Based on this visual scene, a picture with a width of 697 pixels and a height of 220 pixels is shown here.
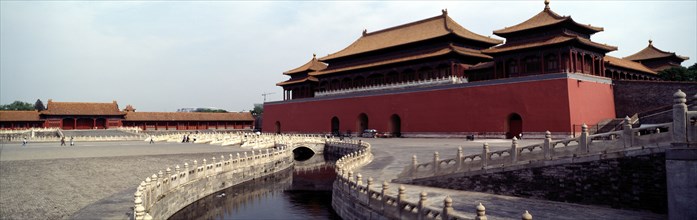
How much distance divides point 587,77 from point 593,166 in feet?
59.0

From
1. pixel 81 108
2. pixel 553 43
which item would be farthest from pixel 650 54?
pixel 81 108

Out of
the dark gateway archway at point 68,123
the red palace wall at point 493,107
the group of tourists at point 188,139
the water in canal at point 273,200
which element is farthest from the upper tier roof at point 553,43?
the dark gateway archway at point 68,123

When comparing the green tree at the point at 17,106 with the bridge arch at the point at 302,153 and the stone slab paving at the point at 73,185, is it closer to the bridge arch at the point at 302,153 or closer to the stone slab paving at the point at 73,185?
the bridge arch at the point at 302,153

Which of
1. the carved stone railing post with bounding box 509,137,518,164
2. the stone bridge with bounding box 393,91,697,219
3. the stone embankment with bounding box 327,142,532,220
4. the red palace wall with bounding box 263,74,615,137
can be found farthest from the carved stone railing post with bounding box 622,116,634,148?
the red palace wall with bounding box 263,74,615,137

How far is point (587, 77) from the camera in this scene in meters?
26.0

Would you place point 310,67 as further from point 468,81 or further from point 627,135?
point 627,135

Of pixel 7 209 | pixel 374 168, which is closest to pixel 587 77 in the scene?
pixel 374 168

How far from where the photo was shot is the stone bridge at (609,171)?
27.7 ft

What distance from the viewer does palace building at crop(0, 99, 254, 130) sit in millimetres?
52344

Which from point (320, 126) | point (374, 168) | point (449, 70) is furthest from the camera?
point (320, 126)

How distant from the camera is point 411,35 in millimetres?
36844

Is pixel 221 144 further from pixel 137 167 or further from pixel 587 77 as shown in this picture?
pixel 587 77

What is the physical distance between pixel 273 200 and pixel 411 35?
22.8 metres

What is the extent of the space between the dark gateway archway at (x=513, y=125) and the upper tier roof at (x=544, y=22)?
5242 millimetres
